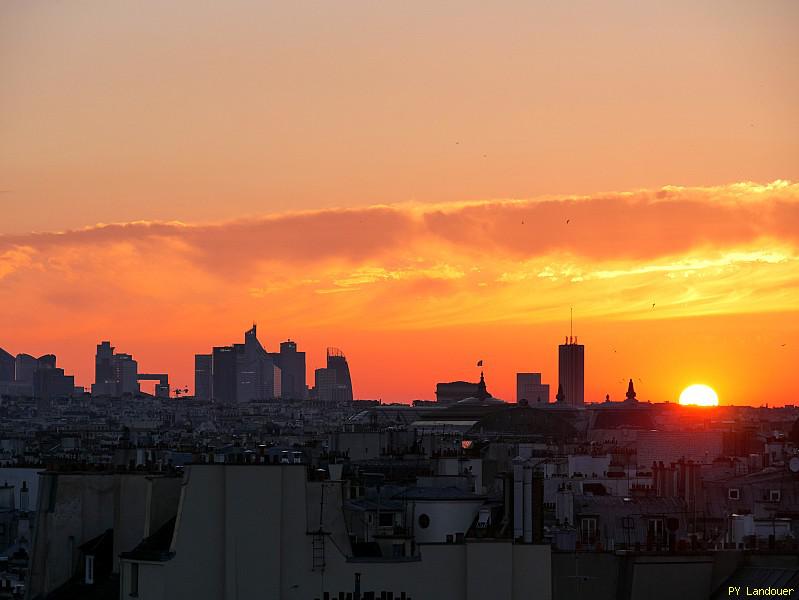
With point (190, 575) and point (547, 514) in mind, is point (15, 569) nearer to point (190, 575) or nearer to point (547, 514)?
point (547, 514)

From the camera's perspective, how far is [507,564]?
1487 inches

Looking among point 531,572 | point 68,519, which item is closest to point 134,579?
point 68,519

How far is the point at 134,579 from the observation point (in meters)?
38.1

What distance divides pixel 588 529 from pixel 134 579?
16424 millimetres

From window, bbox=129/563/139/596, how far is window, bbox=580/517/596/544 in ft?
A: 44.8

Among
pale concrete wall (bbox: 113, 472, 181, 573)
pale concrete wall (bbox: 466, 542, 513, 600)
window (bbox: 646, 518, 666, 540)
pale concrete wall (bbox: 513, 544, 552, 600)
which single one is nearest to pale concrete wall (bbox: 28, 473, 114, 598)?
pale concrete wall (bbox: 113, 472, 181, 573)

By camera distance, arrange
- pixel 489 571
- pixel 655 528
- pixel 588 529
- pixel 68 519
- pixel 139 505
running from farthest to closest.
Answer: pixel 588 529 → pixel 655 528 → pixel 68 519 → pixel 139 505 → pixel 489 571

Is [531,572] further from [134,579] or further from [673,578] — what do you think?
[134,579]

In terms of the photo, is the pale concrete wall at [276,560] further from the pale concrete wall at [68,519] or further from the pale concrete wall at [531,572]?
the pale concrete wall at [68,519]

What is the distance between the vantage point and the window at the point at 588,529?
50153 millimetres

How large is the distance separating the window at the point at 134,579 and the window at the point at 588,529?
13647mm

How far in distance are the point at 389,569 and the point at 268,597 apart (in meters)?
1.95

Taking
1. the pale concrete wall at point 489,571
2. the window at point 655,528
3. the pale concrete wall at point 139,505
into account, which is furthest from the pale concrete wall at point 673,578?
the window at point 655,528

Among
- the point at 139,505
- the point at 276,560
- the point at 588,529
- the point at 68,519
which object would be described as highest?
the point at 139,505
